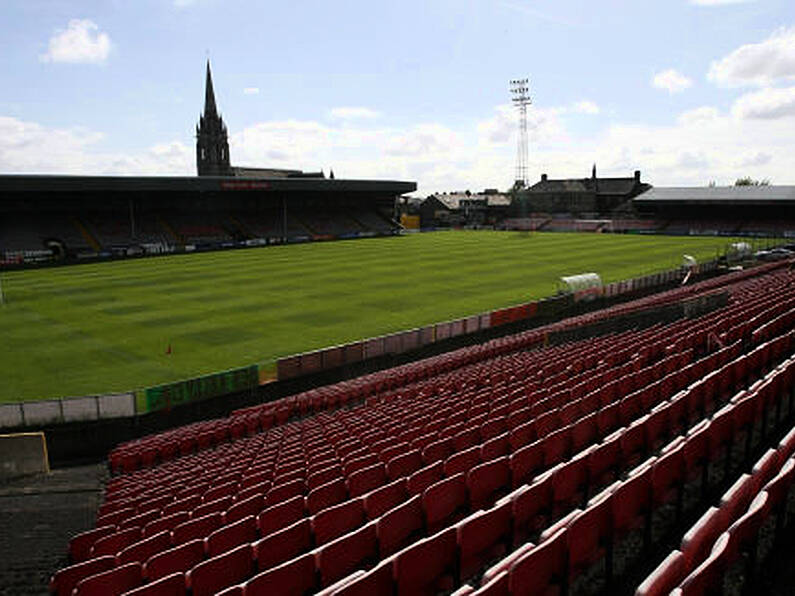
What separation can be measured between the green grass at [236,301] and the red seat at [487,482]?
692 inches

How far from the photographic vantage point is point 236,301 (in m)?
34.8

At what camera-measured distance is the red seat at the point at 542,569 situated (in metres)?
3.62

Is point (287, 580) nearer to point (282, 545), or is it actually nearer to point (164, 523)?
point (282, 545)

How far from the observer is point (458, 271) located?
46.7 meters

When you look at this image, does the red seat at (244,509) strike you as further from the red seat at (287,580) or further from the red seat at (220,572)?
the red seat at (287,580)

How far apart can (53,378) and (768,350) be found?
21665 mm

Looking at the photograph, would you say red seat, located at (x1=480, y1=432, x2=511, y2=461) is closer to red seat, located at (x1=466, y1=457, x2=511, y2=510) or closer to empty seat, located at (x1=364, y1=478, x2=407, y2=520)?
red seat, located at (x1=466, y1=457, x2=511, y2=510)

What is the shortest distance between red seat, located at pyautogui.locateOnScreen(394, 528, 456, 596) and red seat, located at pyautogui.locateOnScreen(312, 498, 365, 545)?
1221 millimetres

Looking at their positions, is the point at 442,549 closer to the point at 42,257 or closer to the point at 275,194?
the point at 42,257

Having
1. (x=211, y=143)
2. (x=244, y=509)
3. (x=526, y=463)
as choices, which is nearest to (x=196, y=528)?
(x=244, y=509)

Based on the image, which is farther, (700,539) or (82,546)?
(82,546)

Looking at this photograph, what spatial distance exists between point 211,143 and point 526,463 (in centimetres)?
13925

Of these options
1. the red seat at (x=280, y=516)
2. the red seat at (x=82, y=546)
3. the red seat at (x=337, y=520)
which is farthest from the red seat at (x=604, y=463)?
the red seat at (x=82, y=546)

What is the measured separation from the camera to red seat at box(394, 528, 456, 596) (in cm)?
407
